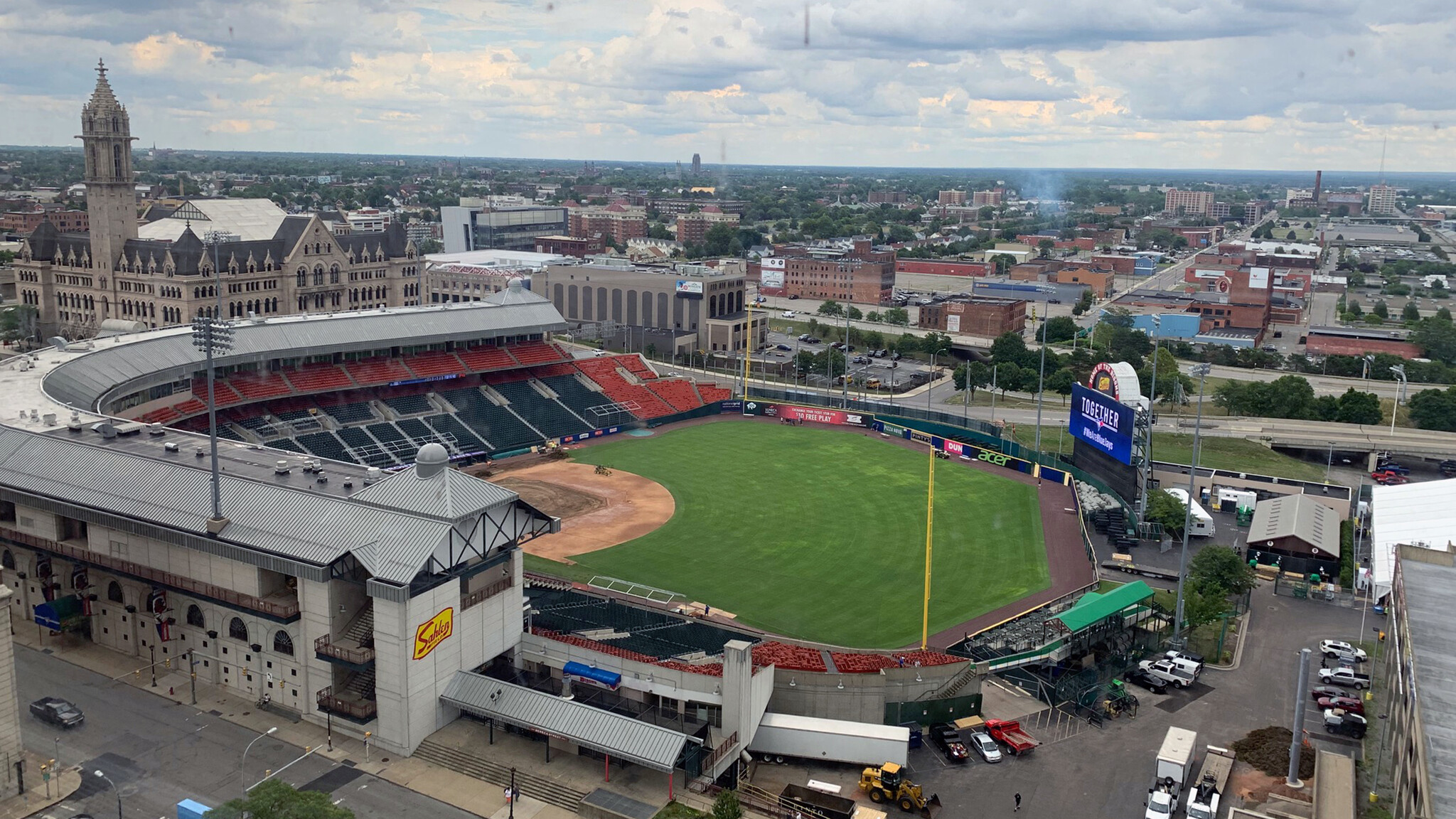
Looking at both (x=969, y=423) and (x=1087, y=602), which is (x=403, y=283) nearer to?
(x=969, y=423)

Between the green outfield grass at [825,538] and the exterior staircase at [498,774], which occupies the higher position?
the exterior staircase at [498,774]

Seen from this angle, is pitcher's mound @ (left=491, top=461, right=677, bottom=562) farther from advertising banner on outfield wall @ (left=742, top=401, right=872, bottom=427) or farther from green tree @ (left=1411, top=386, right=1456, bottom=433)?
green tree @ (left=1411, top=386, right=1456, bottom=433)

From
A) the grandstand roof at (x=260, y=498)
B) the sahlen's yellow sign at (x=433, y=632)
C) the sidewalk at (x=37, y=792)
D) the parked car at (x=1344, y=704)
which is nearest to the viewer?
the sidewalk at (x=37, y=792)

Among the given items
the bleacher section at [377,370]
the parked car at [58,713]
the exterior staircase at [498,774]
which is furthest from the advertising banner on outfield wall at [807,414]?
the parked car at [58,713]

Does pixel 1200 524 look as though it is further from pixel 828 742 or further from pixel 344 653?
pixel 344 653

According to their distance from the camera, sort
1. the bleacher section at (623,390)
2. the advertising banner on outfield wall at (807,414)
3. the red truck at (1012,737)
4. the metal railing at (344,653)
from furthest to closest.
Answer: the advertising banner on outfield wall at (807,414), the bleacher section at (623,390), the red truck at (1012,737), the metal railing at (344,653)

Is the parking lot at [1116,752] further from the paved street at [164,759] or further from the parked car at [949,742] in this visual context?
the paved street at [164,759]

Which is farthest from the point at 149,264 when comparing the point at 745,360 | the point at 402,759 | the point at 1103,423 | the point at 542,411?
the point at 1103,423

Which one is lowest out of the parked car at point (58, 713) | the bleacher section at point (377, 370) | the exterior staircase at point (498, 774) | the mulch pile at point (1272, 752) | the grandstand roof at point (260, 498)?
the mulch pile at point (1272, 752)

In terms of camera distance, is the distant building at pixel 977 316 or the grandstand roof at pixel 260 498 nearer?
the grandstand roof at pixel 260 498
